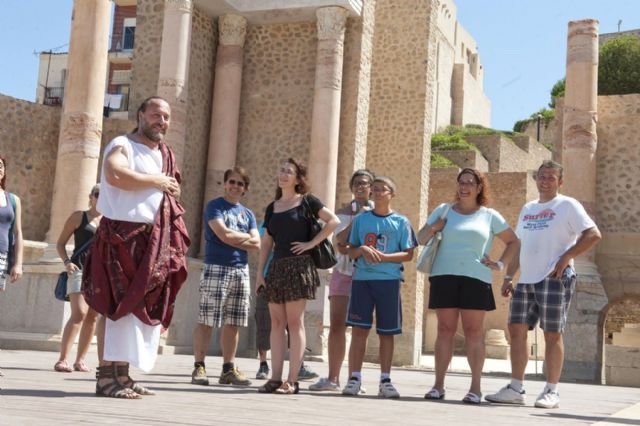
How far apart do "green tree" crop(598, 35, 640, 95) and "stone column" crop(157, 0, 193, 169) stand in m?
35.3

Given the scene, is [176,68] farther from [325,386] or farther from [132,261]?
[132,261]

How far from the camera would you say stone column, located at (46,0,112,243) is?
507 inches

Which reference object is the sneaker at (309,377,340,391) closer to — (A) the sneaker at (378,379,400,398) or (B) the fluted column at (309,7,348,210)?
(A) the sneaker at (378,379,400,398)

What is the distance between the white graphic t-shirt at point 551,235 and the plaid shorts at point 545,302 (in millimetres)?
74

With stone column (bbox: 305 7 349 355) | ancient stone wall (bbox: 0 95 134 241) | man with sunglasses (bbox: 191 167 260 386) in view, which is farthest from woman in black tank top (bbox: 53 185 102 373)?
stone column (bbox: 305 7 349 355)

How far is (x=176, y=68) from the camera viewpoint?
1470cm

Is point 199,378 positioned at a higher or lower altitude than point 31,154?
lower

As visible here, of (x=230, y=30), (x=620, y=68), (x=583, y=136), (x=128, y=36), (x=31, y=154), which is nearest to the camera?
(x=31, y=154)

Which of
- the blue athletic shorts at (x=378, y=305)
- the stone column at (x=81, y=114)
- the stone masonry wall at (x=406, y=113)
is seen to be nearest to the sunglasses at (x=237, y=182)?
the blue athletic shorts at (x=378, y=305)

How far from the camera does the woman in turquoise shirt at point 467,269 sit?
20.8 feet

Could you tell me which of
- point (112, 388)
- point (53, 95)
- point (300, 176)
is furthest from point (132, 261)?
point (53, 95)

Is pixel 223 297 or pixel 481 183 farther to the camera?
pixel 223 297

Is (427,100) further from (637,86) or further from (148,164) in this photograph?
(637,86)

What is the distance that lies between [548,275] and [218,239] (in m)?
2.63
